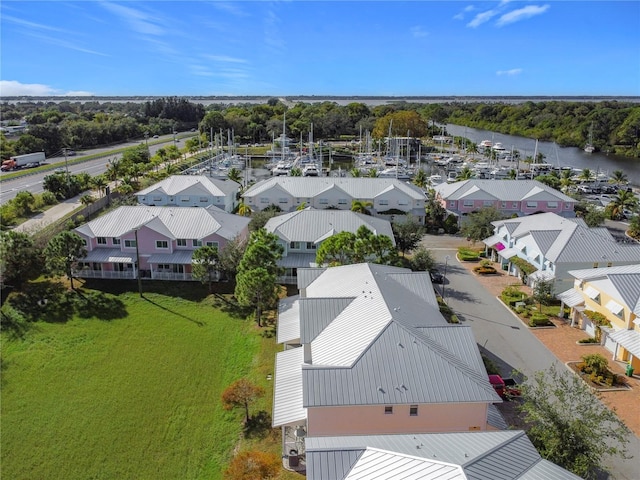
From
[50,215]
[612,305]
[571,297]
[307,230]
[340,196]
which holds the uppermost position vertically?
[340,196]

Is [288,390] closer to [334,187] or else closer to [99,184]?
[334,187]

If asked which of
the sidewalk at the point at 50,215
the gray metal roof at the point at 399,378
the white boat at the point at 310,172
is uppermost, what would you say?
the white boat at the point at 310,172

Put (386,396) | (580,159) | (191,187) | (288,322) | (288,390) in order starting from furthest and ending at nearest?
(580,159), (191,187), (288,322), (288,390), (386,396)

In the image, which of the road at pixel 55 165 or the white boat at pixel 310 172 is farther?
the white boat at pixel 310 172

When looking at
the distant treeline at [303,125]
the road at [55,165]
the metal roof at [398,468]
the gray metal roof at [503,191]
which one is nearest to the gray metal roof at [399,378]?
the metal roof at [398,468]

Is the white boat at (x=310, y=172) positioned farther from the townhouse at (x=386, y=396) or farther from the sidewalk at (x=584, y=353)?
the townhouse at (x=386, y=396)

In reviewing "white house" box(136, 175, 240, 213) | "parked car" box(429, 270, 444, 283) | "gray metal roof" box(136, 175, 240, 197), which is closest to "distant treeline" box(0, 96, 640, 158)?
"gray metal roof" box(136, 175, 240, 197)

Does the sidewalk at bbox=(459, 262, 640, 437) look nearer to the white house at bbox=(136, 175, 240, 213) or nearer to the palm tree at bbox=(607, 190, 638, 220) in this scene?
the palm tree at bbox=(607, 190, 638, 220)

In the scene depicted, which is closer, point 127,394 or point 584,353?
point 127,394

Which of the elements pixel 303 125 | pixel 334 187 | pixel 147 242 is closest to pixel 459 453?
pixel 147 242
